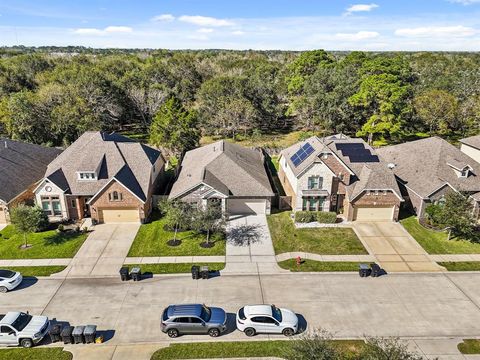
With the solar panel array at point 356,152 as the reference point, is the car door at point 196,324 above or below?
below

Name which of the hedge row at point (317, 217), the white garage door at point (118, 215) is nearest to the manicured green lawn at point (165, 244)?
the white garage door at point (118, 215)

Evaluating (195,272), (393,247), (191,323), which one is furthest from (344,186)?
(191,323)

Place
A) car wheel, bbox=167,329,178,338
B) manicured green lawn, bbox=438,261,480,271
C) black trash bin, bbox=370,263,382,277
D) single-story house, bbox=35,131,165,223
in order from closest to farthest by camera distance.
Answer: car wheel, bbox=167,329,178,338
black trash bin, bbox=370,263,382,277
manicured green lawn, bbox=438,261,480,271
single-story house, bbox=35,131,165,223

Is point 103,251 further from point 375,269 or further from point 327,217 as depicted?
point 375,269

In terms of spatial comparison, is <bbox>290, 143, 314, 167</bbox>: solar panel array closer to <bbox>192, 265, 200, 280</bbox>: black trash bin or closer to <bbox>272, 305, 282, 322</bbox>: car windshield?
<bbox>192, 265, 200, 280</bbox>: black trash bin

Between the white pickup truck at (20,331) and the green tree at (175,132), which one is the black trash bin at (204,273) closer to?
the white pickup truck at (20,331)

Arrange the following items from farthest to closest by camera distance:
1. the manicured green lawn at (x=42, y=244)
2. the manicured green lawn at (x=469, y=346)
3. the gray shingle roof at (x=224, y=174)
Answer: the gray shingle roof at (x=224, y=174), the manicured green lawn at (x=42, y=244), the manicured green lawn at (x=469, y=346)

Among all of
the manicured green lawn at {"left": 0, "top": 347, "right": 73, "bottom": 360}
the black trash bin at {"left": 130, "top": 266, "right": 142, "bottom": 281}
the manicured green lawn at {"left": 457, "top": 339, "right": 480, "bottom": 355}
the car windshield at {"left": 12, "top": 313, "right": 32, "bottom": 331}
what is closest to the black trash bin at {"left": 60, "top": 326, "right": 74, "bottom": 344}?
the manicured green lawn at {"left": 0, "top": 347, "right": 73, "bottom": 360}
